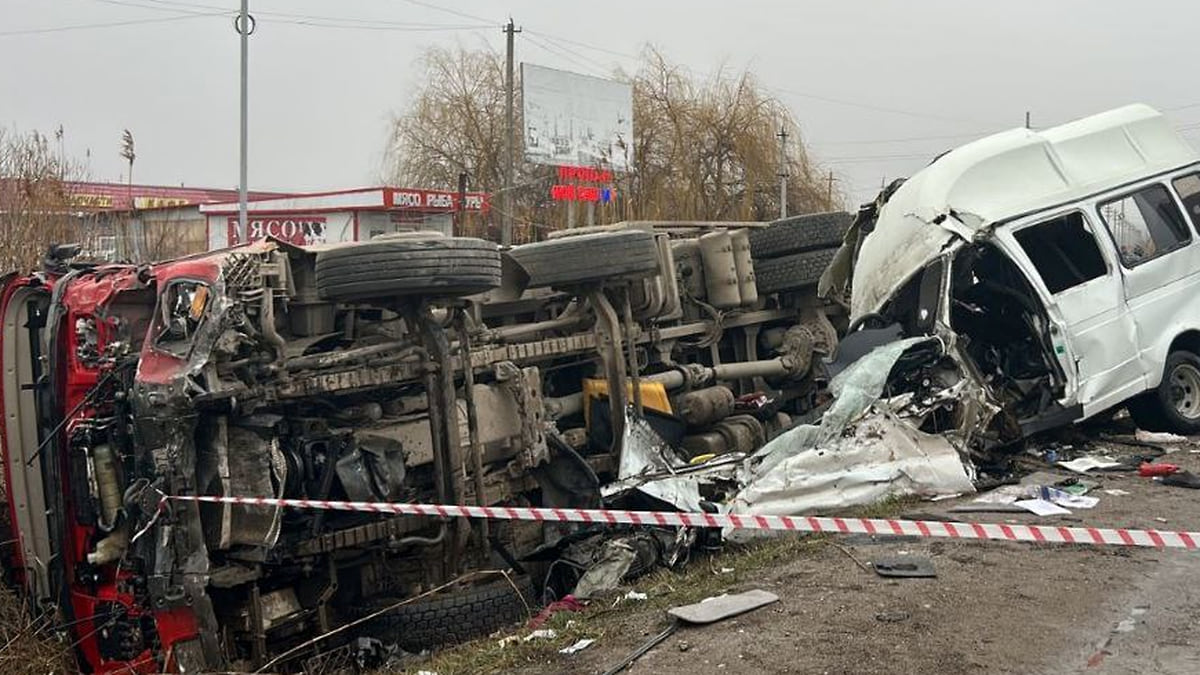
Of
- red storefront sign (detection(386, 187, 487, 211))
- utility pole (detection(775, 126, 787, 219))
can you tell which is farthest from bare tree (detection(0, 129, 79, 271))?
utility pole (detection(775, 126, 787, 219))

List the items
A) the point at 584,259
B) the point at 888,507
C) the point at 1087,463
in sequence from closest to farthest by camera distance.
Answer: the point at 888,507 → the point at 584,259 → the point at 1087,463

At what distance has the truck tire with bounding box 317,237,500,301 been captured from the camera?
15.8ft

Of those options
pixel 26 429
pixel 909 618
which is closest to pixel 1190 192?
pixel 909 618

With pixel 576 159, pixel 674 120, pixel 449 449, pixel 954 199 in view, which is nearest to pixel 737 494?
pixel 449 449

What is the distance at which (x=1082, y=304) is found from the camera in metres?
7.29

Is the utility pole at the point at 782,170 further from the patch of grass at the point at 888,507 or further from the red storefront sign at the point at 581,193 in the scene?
the patch of grass at the point at 888,507

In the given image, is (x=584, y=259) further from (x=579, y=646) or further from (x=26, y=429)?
(x=26, y=429)

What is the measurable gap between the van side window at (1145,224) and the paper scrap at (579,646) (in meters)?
5.40

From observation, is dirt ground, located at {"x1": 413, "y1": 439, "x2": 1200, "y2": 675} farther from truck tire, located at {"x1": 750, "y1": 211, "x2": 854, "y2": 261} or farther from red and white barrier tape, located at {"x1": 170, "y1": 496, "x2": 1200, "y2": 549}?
truck tire, located at {"x1": 750, "y1": 211, "x2": 854, "y2": 261}

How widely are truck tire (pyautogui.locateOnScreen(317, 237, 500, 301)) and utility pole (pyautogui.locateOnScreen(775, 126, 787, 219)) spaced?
26.5 meters

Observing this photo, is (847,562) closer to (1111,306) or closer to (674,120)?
(1111,306)

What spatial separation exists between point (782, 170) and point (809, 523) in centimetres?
2898

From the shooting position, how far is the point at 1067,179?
765 cm

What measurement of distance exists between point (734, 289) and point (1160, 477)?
307 centimetres
